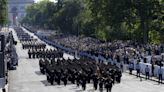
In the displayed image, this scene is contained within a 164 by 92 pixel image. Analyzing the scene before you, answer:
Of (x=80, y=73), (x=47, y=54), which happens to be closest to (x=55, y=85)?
(x=80, y=73)

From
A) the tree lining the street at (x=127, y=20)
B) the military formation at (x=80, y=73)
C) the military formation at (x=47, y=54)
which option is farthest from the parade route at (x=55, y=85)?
the tree lining the street at (x=127, y=20)

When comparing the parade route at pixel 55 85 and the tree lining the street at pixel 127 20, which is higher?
the tree lining the street at pixel 127 20

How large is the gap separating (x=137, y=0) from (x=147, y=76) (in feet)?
123

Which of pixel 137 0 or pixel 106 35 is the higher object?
pixel 137 0

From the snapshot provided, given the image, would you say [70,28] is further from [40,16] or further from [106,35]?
[40,16]

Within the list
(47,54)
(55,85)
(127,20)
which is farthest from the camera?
(127,20)

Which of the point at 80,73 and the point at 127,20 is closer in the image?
the point at 80,73

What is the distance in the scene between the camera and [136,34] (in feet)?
260

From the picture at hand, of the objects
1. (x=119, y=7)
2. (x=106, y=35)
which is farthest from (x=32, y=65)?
(x=106, y=35)

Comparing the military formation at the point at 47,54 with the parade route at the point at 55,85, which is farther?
the military formation at the point at 47,54

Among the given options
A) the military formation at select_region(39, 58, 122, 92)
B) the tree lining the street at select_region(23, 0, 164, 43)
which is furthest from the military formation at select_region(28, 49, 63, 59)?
the military formation at select_region(39, 58, 122, 92)

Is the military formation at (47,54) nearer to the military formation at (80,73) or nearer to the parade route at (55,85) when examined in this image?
the parade route at (55,85)

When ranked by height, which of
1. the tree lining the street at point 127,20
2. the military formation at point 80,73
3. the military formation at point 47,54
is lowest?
the military formation at point 47,54

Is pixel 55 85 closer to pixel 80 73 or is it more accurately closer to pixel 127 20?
pixel 80 73
